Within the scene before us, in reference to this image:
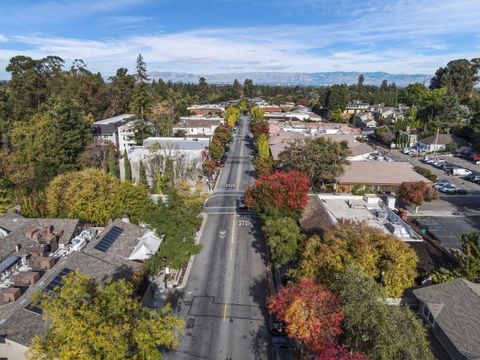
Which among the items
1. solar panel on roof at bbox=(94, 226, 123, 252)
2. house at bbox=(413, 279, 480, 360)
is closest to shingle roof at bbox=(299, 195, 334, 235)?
house at bbox=(413, 279, 480, 360)

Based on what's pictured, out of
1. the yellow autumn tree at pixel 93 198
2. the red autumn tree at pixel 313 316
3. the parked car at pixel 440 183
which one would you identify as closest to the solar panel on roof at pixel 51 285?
the yellow autumn tree at pixel 93 198

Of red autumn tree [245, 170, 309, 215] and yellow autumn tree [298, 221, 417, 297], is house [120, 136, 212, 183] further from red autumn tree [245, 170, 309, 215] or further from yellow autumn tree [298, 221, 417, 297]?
yellow autumn tree [298, 221, 417, 297]

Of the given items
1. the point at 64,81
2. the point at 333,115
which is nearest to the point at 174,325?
the point at 64,81

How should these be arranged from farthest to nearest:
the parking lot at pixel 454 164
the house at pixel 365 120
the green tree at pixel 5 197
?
1. the house at pixel 365 120
2. the parking lot at pixel 454 164
3. the green tree at pixel 5 197

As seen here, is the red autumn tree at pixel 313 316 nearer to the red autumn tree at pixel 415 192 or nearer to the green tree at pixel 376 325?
the green tree at pixel 376 325

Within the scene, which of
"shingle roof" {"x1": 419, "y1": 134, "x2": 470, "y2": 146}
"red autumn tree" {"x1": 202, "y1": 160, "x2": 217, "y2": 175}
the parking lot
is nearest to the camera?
the parking lot

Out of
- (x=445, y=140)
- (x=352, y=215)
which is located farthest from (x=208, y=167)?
(x=445, y=140)
